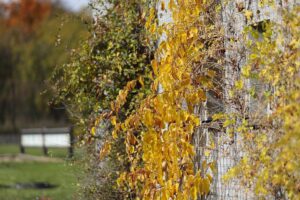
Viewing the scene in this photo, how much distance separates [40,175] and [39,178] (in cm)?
85

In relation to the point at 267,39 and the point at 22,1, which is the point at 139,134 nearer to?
the point at 267,39

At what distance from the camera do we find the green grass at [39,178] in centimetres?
981

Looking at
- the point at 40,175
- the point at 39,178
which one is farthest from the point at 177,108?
the point at 40,175

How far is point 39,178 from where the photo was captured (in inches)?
662

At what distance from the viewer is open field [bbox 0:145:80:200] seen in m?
9.51

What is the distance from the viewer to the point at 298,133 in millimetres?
4879

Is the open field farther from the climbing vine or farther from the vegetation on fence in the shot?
the climbing vine

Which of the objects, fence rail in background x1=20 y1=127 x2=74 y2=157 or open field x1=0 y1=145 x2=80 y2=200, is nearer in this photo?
open field x1=0 y1=145 x2=80 y2=200

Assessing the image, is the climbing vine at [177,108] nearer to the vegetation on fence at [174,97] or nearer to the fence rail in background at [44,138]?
the vegetation on fence at [174,97]

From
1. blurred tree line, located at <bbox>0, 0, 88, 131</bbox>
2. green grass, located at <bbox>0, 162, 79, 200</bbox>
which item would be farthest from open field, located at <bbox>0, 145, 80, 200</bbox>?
blurred tree line, located at <bbox>0, 0, 88, 131</bbox>

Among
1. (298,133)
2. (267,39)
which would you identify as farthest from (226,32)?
(298,133)

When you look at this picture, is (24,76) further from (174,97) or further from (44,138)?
(174,97)

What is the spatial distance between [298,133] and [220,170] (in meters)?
2.32

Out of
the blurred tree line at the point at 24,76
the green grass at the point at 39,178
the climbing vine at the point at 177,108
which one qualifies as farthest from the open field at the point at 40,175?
the blurred tree line at the point at 24,76
